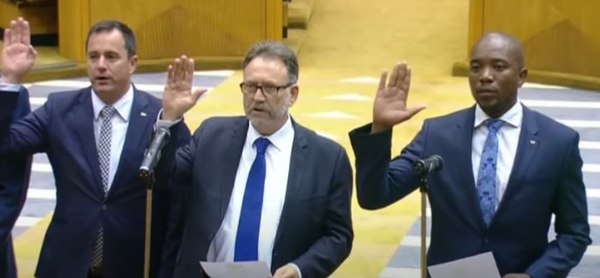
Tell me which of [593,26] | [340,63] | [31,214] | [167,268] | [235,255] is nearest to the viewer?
[235,255]

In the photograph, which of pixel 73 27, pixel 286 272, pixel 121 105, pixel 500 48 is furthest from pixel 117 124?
pixel 73 27

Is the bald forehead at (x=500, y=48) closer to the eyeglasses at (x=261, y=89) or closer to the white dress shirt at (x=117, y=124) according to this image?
the eyeglasses at (x=261, y=89)

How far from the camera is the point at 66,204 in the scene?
4.82 meters

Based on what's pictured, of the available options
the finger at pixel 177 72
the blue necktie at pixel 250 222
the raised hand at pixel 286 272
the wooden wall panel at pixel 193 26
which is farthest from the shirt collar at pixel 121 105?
the wooden wall panel at pixel 193 26

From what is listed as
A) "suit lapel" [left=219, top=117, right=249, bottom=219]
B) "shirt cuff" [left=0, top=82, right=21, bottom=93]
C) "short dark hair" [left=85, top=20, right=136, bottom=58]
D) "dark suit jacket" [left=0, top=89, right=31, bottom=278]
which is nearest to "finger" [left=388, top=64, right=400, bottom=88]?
"suit lapel" [left=219, top=117, right=249, bottom=219]

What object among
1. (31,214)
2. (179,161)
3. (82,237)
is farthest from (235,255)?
(31,214)

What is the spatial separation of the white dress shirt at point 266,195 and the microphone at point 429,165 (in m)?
0.49

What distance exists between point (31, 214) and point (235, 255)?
3.62 metres

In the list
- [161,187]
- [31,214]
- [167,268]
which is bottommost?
[31,214]

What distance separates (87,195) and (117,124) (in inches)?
11.0

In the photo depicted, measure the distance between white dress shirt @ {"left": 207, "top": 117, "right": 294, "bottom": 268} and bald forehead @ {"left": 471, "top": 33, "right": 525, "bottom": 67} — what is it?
2.19 feet

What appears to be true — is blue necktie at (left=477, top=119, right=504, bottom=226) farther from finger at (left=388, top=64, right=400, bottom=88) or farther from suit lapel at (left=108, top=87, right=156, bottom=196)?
suit lapel at (left=108, top=87, right=156, bottom=196)

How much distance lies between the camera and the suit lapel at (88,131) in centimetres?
479

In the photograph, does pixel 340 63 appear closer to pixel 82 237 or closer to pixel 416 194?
pixel 416 194
